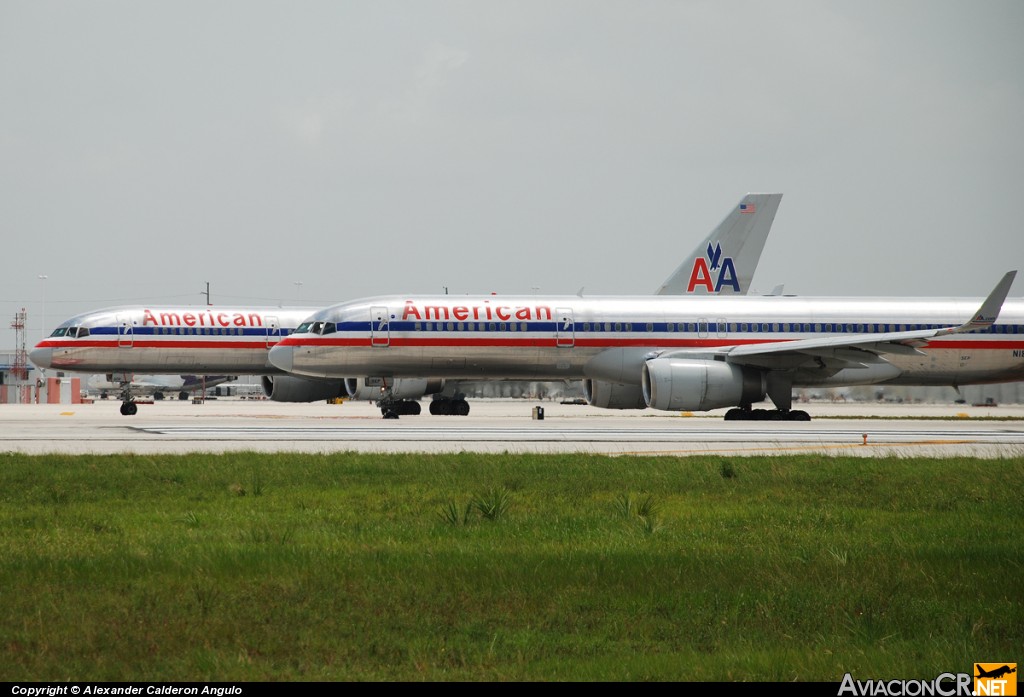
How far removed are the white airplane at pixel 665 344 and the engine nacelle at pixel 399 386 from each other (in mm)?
5164

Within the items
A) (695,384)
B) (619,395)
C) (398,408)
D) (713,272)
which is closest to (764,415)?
(695,384)

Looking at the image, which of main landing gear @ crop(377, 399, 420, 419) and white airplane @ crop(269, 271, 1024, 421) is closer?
white airplane @ crop(269, 271, 1024, 421)

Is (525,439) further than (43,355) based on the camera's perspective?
No

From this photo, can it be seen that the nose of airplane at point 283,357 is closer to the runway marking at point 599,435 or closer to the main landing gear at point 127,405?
the runway marking at point 599,435

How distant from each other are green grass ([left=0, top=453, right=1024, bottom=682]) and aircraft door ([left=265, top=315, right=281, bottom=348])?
34518mm

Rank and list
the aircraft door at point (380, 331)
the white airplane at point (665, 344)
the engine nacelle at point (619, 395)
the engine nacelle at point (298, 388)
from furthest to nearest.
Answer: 1. the engine nacelle at point (298, 388)
2. the engine nacelle at point (619, 395)
3. the aircraft door at point (380, 331)
4. the white airplane at point (665, 344)

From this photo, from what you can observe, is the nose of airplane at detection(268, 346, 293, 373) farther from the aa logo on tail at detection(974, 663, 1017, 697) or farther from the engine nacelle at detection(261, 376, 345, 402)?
the aa logo on tail at detection(974, 663, 1017, 697)

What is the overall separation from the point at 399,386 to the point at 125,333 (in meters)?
12.0

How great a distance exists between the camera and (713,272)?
56594 mm

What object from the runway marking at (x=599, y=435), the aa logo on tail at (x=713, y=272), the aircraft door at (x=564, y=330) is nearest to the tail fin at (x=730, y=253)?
the aa logo on tail at (x=713, y=272)

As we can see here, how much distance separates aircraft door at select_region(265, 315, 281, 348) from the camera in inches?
1959

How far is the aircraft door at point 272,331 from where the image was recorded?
4975 cm

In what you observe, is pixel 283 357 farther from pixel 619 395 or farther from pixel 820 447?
pixel 820 447

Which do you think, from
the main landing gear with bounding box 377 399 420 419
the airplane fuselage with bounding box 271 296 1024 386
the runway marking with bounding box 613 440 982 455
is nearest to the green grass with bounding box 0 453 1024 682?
the runway marking with bounding box 613 440 982 455
